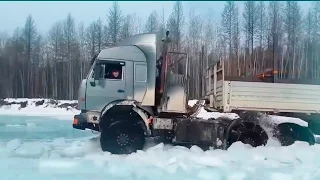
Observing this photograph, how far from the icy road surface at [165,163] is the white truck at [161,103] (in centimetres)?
45

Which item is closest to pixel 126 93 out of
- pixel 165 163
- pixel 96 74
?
pixel 96 74

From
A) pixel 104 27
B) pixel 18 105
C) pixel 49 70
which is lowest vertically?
pixel 18 105

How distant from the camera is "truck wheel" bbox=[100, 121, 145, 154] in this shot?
8.94 meters

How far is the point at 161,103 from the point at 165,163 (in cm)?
216

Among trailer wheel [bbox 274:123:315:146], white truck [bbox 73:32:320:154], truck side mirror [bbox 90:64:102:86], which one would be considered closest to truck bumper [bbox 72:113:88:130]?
white truck [bbox 73:32:320:154]

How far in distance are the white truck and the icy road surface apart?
0.45 meters

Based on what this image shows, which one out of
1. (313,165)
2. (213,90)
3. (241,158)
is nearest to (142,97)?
(213,90)

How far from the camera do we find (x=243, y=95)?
882cm

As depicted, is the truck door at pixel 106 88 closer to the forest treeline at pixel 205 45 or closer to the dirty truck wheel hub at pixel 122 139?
the dirty truck wheel hub at pixel 122 139

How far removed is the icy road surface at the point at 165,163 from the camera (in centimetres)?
Answer: 637

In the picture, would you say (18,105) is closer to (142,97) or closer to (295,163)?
(142,97)

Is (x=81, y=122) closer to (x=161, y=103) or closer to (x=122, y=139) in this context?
(x=122, y=139)

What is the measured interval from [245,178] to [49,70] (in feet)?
175

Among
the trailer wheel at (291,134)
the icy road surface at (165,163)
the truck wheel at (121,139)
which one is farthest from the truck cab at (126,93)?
the trailer wheel at (291,134)
